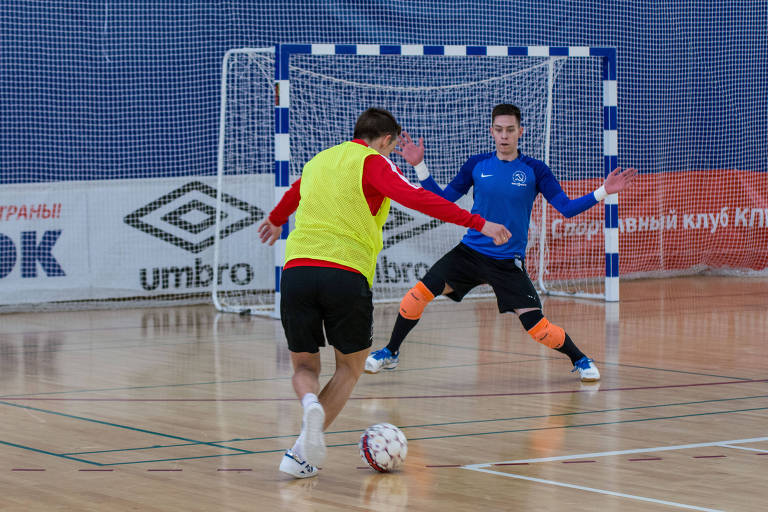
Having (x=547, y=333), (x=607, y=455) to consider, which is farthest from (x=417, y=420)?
(x=547, y=333)

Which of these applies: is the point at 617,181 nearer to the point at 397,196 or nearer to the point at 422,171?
the point at 422,171

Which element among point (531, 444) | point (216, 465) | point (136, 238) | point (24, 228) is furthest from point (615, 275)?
point (216, 465)

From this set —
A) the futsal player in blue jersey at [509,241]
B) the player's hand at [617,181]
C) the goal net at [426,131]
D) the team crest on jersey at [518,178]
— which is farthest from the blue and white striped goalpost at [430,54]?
the player's hand at [617,181]

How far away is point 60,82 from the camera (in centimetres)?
1432

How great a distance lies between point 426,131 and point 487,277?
7613mm

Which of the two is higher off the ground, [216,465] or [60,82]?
[60,82]

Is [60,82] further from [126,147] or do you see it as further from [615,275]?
[615,275]

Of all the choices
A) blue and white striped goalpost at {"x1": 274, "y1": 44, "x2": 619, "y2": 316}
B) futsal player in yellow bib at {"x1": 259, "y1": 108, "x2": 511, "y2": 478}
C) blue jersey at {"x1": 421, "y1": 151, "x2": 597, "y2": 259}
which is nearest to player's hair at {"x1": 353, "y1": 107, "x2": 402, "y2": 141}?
futsal player in yellow bib at {"x1": 259, "y1": 108, "x2": 511, "y2": 478}

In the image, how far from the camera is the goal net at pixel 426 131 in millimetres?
13852

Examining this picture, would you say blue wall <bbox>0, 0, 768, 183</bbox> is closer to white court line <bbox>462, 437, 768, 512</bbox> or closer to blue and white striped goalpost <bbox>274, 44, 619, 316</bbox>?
blue and white striped goalpost <bbox>274, 44, 619, 316</bbox>

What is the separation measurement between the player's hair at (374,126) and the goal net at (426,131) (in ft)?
27.0

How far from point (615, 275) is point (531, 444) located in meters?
7.67

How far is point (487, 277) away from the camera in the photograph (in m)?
7.53

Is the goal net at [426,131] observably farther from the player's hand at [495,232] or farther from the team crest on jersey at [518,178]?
the player's hand at [495,232]
